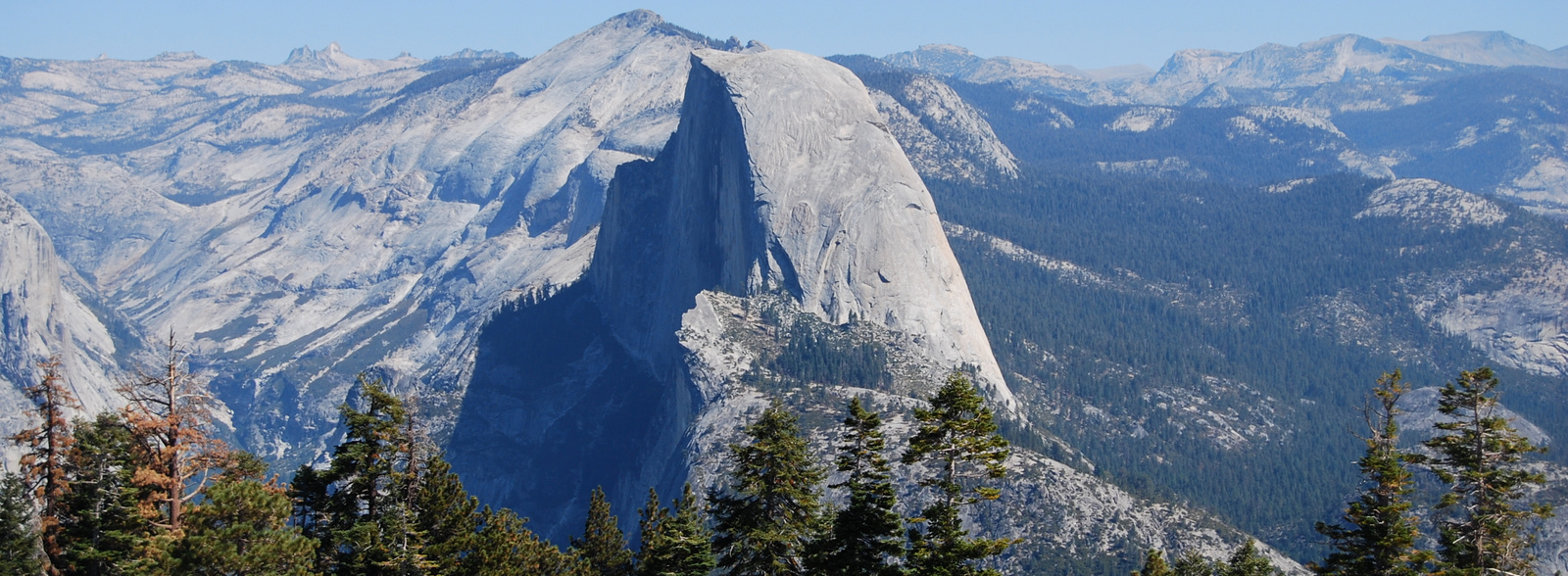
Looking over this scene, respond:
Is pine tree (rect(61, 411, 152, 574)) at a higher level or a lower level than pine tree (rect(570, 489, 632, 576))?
higher

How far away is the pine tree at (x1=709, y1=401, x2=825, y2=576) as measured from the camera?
186 ft

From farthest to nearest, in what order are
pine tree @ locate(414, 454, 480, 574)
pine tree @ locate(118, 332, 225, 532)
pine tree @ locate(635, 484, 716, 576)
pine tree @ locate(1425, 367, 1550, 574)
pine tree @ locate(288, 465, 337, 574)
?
pine tree @ locate(635, 484, 716, 576)
pine tree @ locate(288, 465, 337, 574)
pine tree @ locate(414, 454, 480, 574)
pine tree @ locate(1425, 367, 1550, 574)
pine tree @ locate(118, 332, 225, 532)

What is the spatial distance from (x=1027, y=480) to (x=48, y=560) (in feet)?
335

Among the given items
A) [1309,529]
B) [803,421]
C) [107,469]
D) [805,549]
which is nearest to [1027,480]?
[803,421]

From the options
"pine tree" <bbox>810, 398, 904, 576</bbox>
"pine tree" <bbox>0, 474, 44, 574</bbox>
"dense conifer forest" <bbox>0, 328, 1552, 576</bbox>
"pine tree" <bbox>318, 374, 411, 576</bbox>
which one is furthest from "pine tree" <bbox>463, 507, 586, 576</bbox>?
"pine tree" <bbox>0, 474, 44, 574</bbox>

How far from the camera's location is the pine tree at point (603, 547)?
74.1 m

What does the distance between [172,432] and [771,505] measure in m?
23.4

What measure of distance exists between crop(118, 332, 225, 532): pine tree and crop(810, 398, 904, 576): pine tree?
23.5 metres

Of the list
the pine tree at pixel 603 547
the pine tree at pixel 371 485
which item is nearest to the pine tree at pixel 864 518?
the pine tree at pixel 371 485

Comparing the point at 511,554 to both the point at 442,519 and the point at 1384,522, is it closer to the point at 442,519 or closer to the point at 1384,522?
the point at 442,519

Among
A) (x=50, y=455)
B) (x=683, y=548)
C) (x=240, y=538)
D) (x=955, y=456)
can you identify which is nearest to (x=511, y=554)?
(x=683, y=548)

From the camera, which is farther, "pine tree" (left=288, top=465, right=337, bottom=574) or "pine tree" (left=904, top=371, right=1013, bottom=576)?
"pine tree" (left=288, top=465, right=337, bottom=574)

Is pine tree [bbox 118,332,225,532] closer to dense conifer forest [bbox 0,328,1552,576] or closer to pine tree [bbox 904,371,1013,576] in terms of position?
dense conifer forest [bbox 0,328,1552,576]

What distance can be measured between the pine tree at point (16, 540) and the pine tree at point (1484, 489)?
173 feet
